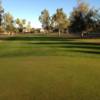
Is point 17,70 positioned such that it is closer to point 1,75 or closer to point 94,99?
point 1,75

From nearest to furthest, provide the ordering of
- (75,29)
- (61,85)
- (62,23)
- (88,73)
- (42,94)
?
(42,94) → (61,85) → (88,73) → (75,29) → (62,23)

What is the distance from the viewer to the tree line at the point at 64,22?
77.8m

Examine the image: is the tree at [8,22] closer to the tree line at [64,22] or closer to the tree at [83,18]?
the tree line at [64,22]

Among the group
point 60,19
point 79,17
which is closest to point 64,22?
point 60,19

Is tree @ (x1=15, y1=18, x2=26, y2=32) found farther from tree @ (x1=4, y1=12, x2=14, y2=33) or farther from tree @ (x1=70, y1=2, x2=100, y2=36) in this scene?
tree @ (x1=70, y1=2, x2=100, y2=36)

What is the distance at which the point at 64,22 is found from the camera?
379 ft

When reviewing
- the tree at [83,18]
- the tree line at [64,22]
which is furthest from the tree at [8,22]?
the tree at [83,18]

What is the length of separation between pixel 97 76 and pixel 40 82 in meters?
2.69

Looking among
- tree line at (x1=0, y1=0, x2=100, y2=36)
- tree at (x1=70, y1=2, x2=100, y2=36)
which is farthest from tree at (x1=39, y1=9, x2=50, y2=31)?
tree at (x1=70, y1=2, x2=100, y2=36)

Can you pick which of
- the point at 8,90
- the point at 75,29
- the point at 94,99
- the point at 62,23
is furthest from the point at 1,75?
the point at 62,23

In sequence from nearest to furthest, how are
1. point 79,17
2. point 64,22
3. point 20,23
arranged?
1. point 79,17
2. point 64,22
3. point 20,23

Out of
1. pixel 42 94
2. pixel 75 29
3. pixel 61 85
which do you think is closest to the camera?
pixel 42 94

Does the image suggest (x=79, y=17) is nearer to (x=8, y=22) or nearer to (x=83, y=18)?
(x=83, y=18)

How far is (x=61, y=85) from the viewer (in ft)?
34.6
